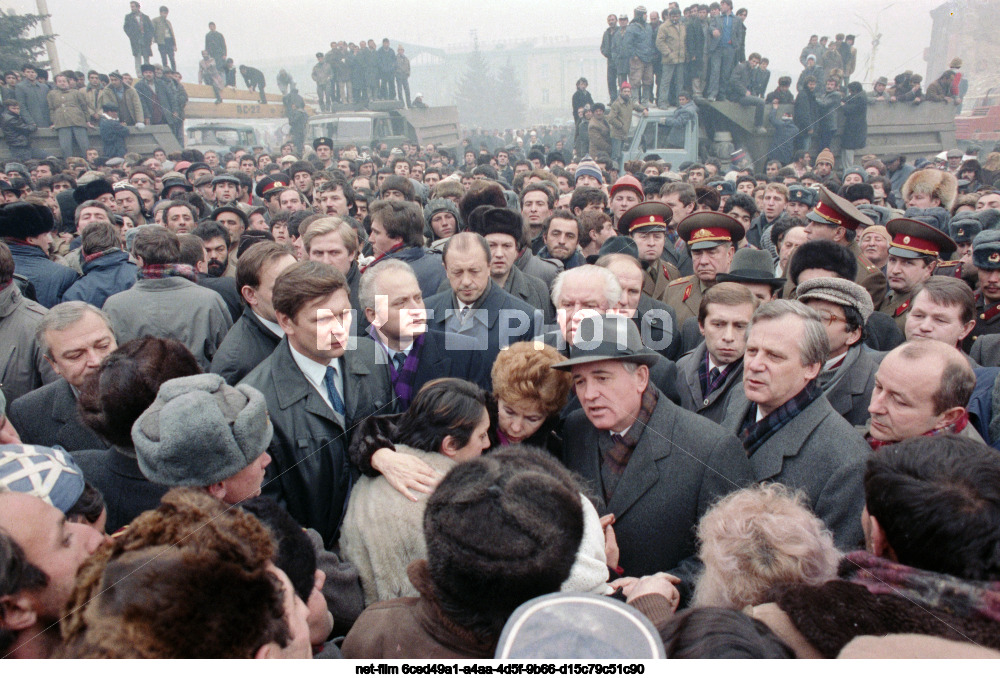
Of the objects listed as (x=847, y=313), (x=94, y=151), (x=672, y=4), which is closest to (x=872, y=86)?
(x=672, y=4)

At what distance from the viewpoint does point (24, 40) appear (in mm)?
15859

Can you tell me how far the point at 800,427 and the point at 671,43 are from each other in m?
15.2

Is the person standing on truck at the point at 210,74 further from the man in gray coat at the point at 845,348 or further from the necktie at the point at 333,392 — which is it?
the man in gray coat at the point at 845,348

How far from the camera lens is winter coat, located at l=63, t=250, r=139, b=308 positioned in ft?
14.1

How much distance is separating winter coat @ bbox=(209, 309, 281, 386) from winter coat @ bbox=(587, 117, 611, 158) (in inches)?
515

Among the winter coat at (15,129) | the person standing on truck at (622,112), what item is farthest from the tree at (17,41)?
the person standing on truck at (622,112)

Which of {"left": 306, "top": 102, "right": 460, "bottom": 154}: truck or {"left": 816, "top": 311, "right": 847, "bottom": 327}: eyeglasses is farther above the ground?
{"left": 306, "top": 102, "right": 460, "bottom": 154}: truck

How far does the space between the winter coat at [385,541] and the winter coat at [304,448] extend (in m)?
0.49

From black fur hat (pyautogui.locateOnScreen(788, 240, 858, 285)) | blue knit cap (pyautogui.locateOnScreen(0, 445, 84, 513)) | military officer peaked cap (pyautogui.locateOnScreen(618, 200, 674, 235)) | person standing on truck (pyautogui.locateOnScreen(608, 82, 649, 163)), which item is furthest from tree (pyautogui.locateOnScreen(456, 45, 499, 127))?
blue knit cap (pyautogui.locateOnScreen(0, 445, 84, 513))

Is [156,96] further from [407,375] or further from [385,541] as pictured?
[385,541]

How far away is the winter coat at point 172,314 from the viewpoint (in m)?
3.63

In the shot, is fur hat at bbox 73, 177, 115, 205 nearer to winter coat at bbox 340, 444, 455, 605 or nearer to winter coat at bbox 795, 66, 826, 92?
winter coat at bbox 340, 444, 455, 605

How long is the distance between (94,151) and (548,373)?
1471 centimetres
